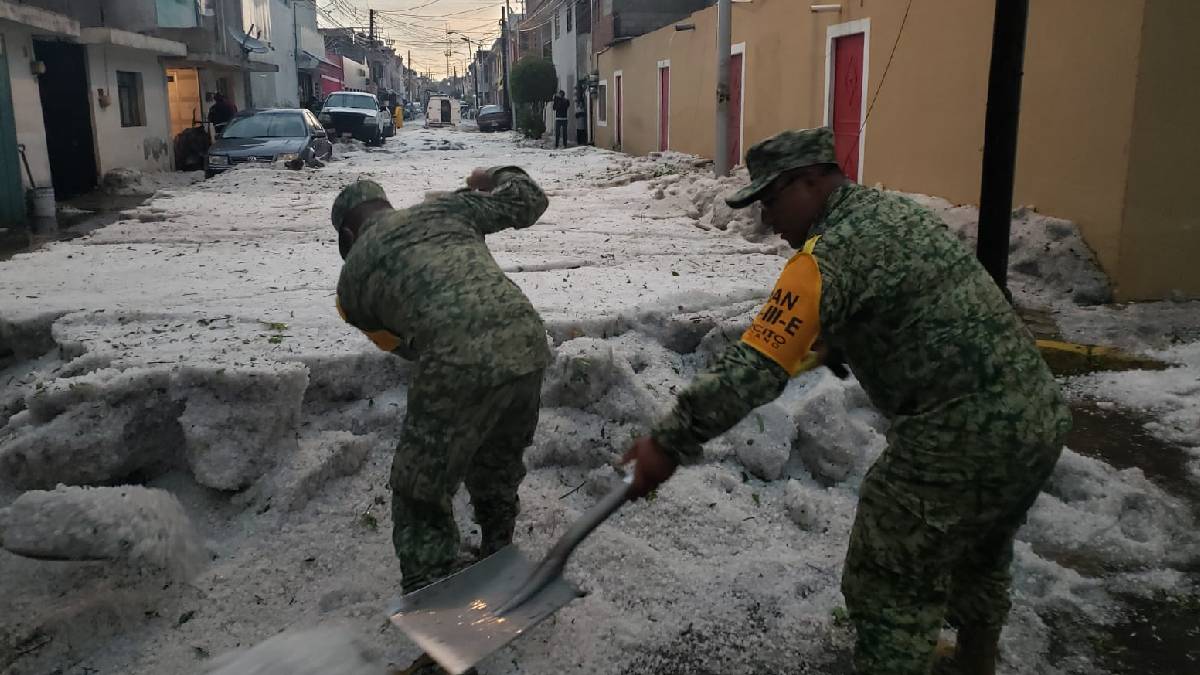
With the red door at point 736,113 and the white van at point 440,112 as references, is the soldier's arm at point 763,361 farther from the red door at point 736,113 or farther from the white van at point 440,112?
the white van at point 440,112

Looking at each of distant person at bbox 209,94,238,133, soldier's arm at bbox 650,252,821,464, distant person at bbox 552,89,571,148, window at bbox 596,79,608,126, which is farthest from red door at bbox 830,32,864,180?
distant person at bbox 552,89,571,148

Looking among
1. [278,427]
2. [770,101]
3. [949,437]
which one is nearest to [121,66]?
[770,101]

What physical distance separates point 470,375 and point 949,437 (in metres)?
1.30

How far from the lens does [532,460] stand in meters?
4.09

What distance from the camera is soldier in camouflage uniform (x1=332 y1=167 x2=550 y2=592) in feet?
8.73

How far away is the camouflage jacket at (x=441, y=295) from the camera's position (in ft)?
8.75

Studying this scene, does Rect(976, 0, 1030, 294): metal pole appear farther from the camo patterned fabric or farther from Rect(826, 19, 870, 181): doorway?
Rect(826, 19, 870, 181): doorway

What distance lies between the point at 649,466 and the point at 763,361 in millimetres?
387

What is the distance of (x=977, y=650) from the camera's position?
2.53m

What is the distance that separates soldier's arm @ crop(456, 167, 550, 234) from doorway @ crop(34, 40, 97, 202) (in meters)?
15.7

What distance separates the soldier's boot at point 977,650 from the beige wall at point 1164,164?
466cm

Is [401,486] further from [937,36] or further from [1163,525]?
[937,36]

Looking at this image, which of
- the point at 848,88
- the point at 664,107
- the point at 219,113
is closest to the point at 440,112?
the point at 219,113

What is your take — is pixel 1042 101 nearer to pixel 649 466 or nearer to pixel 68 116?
pixel 649 466
